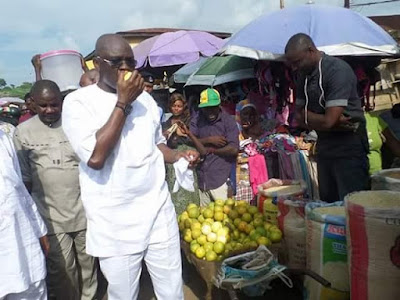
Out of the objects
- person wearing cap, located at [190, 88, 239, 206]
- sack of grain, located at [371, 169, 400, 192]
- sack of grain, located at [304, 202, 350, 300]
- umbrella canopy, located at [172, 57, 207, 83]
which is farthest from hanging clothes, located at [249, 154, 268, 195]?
umbrella canopy, located at [172, 57, 207, 83]

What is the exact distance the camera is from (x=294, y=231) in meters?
3.09

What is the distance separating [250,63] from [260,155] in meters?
1.63

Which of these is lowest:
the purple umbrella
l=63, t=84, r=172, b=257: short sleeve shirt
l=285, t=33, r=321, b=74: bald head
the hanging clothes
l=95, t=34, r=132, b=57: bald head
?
the hanging clothes

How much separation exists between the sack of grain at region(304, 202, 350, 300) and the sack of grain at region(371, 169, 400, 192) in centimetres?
41

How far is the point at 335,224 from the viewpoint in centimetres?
241

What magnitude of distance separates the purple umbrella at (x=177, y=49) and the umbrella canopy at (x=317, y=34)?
3098 millimetres

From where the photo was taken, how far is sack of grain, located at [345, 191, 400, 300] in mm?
1833

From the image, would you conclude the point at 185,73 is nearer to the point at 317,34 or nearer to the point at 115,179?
the point at 317,34

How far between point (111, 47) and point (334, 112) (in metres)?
1.79

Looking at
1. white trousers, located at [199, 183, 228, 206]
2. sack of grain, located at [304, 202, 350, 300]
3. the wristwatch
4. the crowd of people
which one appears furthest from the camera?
white trousers, located at [199, 183, 228, 206]

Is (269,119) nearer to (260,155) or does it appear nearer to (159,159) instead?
(260,155)

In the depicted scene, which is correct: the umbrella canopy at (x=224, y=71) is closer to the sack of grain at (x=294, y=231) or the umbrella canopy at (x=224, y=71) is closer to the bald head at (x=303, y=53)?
the bald head at (x=303, y=53)

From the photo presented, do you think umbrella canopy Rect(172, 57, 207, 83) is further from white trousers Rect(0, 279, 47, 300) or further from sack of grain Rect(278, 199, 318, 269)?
white trousers Rect(0, 279, 47, 300)

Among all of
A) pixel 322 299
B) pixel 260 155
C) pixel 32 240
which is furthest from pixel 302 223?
pixel 32 240
